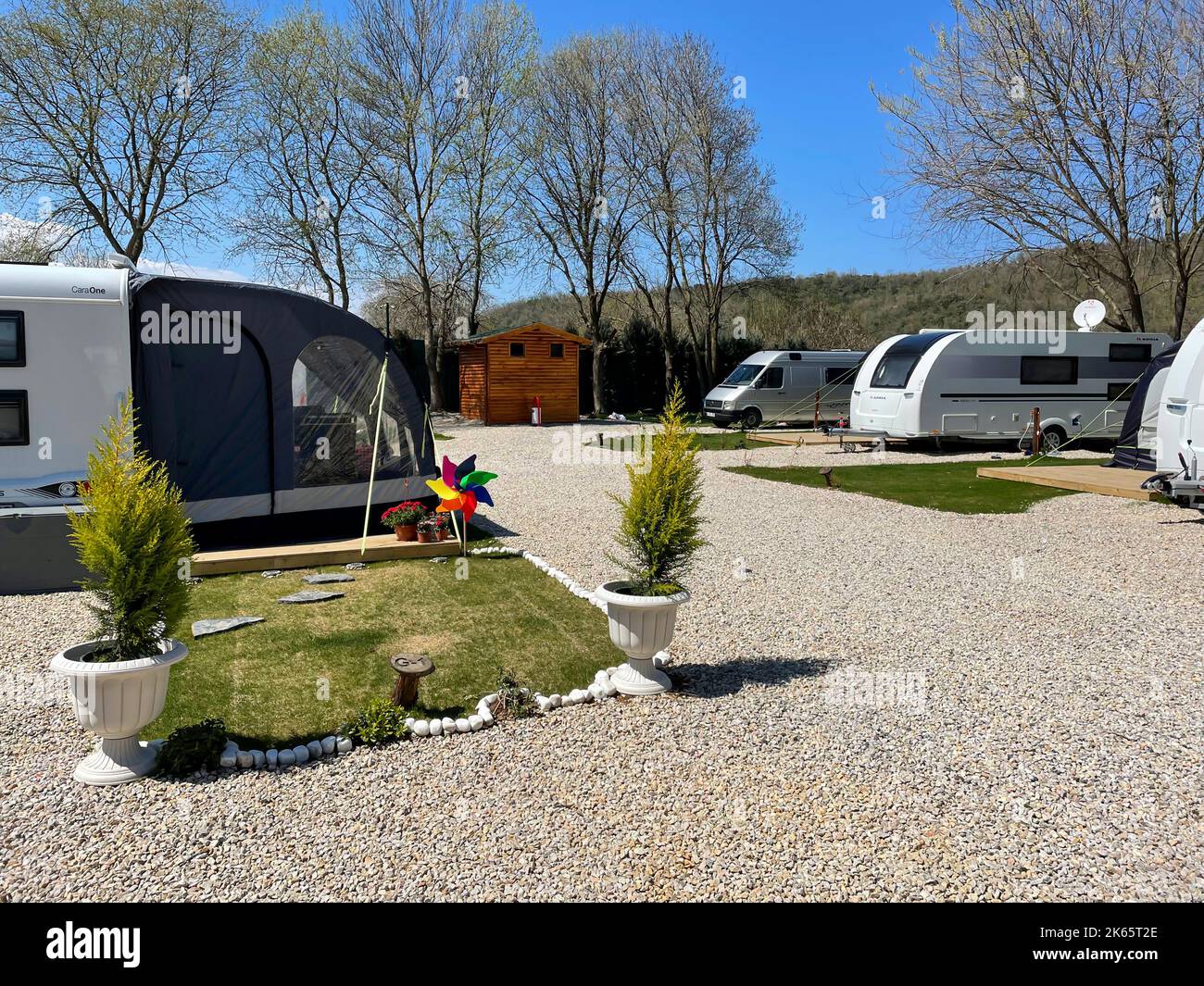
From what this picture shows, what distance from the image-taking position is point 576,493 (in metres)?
13.7

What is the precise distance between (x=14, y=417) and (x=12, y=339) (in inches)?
26.5

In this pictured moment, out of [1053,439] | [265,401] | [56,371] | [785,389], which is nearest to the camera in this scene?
[56,371]

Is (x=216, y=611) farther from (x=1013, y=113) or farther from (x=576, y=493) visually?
(x=1013, y=113)

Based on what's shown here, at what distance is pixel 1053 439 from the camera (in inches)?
732

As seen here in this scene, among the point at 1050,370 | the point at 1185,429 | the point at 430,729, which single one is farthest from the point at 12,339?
the point at 1050,370

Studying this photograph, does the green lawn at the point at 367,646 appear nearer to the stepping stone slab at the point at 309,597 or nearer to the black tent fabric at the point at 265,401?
the stepping stone slab at the point at 309,597

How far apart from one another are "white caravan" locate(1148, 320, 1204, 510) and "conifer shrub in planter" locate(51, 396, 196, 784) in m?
10.8

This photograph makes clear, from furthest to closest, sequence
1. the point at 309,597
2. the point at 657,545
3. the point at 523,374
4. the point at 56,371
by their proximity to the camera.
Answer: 1. the point at 523,374
2. the point at 56,371
3. the point at 309,597
4. the point at 657,545

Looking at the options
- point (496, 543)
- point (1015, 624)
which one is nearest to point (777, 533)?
point (496, 543)

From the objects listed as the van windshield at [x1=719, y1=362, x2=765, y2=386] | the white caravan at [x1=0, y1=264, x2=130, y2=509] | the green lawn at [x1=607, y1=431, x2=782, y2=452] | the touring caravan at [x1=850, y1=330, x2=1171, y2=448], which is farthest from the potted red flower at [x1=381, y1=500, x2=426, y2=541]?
the van windshield at [x1=719, y1=362, x2=765, y2=386]

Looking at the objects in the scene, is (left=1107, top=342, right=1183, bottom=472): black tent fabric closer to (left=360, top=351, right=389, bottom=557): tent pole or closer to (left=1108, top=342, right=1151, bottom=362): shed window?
(left=1108, top=342, right=1151, bottom=362): shed window

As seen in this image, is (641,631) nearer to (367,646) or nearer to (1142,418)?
(367,646)

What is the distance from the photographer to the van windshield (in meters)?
24.7
